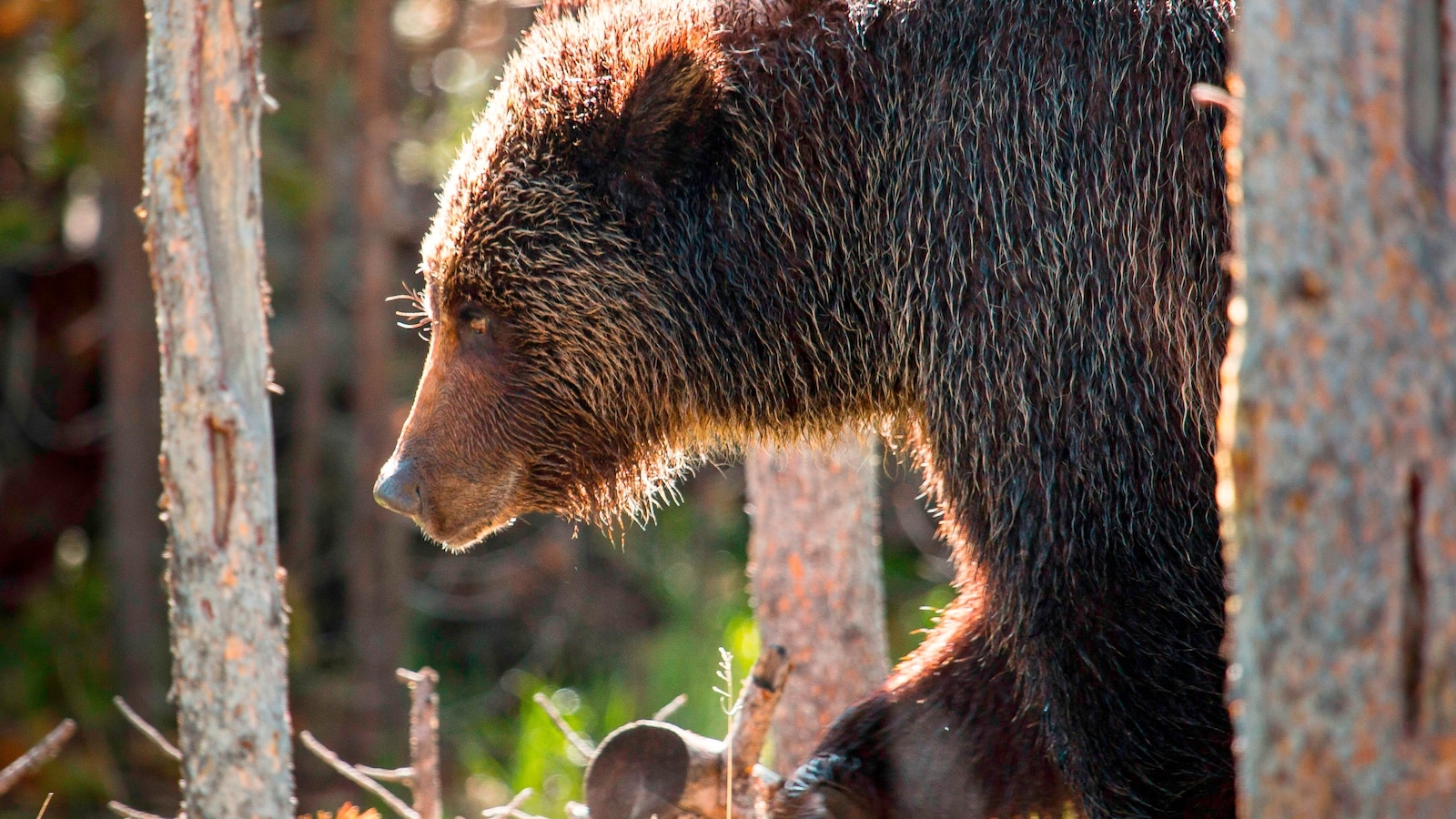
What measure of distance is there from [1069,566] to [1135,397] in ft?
1.17

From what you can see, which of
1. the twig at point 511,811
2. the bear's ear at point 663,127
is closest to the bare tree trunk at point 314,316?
the twig at point 511,811

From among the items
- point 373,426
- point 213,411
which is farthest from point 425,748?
point 373,426

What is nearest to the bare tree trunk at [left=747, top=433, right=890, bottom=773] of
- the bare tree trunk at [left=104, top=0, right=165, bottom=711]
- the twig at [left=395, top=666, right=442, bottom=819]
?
the twig at [left=395, top=666, right=442, bottom=819]

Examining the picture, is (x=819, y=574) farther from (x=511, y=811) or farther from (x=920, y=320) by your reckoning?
(x=920, y=320)

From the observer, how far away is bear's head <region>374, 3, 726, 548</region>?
3.28 m

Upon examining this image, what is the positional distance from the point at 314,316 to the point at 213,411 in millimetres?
6412

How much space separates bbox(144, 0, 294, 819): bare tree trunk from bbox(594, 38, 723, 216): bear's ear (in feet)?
2.67

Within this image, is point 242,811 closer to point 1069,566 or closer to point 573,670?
point 1069,566

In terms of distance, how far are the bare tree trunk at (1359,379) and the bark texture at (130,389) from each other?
8020 millimetres

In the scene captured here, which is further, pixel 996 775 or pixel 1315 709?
pixel 996 775

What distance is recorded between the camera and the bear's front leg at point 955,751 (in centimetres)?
360

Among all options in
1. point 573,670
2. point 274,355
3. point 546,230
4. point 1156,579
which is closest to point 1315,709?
point 1156,579

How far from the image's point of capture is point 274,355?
9.91 m

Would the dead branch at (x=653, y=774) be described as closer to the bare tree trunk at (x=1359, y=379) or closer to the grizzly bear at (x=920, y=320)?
the grizzly bear at (x=920, y=320)
